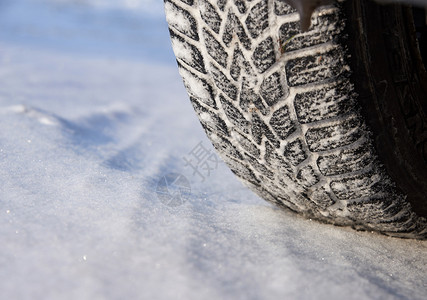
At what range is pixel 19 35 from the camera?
15.2 feet

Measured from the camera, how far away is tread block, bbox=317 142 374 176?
884 mm

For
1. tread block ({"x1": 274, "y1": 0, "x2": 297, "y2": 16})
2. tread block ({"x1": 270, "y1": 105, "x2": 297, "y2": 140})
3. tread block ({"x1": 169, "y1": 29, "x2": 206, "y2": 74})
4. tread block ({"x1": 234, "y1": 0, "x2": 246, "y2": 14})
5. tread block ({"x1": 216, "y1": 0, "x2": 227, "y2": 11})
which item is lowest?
tread block ({"x1": 270, "y1": 105, "x2": 297, "y2": 140})

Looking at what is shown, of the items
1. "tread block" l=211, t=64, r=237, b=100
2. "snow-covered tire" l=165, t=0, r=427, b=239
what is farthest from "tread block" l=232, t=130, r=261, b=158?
"tread block" l=211, t=64, r=237, b=100

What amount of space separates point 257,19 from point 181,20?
0.64 ft

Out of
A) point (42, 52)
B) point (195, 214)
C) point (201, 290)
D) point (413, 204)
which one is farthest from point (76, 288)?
point (42, 52)

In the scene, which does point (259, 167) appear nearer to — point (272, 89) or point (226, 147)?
point (226, 147)

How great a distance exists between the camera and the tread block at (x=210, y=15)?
2.92 ft

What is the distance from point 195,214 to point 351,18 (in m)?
0.59

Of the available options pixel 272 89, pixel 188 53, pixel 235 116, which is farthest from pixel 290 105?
pixel 188 53

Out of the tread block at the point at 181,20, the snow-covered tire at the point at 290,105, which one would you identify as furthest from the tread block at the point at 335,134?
the tread block at the point at 181,20

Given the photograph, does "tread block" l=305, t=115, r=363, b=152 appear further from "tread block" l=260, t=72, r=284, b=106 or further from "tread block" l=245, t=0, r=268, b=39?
"tread block" l=245, t=0, r=268, b=39

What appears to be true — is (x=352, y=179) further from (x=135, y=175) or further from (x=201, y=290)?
(x=135, y=175)

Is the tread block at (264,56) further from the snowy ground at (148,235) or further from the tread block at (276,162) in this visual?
the snowy ground at (148,235)

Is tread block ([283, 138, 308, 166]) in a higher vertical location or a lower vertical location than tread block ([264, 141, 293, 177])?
higher
